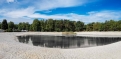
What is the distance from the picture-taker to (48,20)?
10812 cm

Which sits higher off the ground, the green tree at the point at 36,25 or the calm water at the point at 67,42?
the green tree at the point at 36,25

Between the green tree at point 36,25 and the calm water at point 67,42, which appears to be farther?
the green tree at point 36,25

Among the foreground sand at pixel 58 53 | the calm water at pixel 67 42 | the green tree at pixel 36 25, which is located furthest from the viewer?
the green tree at pixel 36 25

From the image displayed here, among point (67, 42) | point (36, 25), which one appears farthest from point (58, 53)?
point (36, 25)

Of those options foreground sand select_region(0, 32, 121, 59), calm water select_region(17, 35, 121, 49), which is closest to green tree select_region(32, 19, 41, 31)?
calm water select_region(17, 35, 121, 49)

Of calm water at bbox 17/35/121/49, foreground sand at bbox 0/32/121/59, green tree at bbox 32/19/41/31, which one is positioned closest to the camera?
foreground sand at bbox 0/32/121/59

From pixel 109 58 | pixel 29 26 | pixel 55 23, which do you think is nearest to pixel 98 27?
pixel 55 23

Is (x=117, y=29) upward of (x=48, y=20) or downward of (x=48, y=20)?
downward

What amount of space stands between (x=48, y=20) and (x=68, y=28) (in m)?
16.1

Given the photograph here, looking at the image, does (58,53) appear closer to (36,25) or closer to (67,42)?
(67,42)

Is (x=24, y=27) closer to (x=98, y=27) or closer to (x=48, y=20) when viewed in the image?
(x=48, y=20)

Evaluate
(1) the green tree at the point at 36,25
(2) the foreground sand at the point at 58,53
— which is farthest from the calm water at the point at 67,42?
(1) the green tree at the point at 36,25

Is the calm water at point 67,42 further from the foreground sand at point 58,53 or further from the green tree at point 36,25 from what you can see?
the green tree at point 36,25

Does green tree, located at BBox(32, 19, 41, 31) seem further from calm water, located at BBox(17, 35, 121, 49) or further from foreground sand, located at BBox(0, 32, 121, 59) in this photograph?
foreground sand, located at BBox(0, 32, 121, 59)
